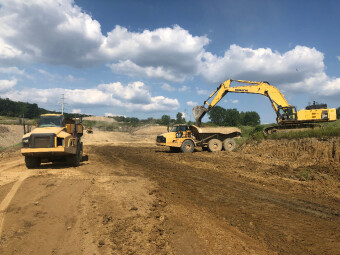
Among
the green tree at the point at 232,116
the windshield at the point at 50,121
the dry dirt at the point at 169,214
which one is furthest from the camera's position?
the green tree at the point at 232,116

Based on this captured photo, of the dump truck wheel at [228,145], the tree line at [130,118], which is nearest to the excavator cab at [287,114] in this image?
the dump truck wheel at [228,145]

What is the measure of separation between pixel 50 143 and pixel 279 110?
53.7ft

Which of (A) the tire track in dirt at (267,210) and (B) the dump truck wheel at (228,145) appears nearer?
(A) the tire track in dirt at (267,210)

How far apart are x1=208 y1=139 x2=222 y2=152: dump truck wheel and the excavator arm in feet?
8.20

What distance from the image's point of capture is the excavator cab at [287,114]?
18.3 m

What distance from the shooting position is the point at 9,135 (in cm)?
3219

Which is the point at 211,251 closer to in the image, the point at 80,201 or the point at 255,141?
the point at 80,201

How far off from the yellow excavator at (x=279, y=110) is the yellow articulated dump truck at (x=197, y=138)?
72.8 inches

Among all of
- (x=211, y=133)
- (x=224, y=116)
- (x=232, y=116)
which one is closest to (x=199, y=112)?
(x=211, y=133)

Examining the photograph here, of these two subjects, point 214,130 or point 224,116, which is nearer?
point 214,130

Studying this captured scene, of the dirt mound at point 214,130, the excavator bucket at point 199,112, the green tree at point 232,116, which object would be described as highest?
the green tree at point 232,116

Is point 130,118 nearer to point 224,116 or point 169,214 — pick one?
point 224,116

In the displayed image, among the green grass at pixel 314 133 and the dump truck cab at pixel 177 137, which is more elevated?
the green grass at pixel 314 133

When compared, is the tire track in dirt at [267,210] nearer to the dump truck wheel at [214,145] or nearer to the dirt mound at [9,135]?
the dump truck wheel at [214,145]
